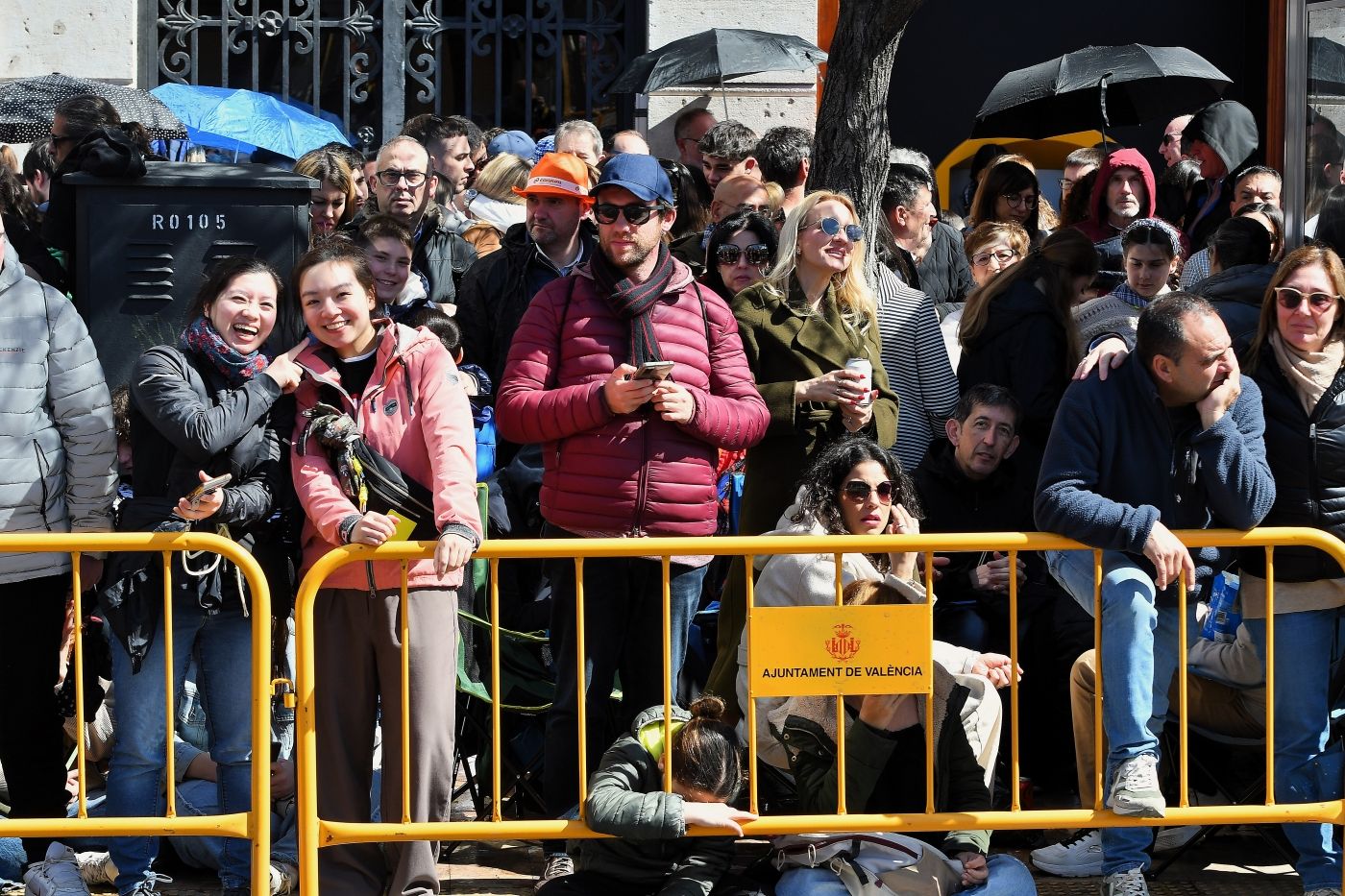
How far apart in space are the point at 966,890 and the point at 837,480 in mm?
1360

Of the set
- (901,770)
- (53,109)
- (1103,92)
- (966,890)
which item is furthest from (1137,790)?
(53,109)

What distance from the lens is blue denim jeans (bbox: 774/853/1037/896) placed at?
209 inches

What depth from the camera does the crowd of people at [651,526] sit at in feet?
17.5

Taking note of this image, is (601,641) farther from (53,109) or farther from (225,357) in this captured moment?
(53,109)

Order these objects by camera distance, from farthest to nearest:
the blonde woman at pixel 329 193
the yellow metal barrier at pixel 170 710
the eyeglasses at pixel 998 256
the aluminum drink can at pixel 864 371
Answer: the blonde woman at pixel 329 193 → the eyeglasses at pixel 998 256 → the aluminum drink can at pixel 864 371 → the yellow metal barrier at pixel 170 710

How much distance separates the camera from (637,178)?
582cm

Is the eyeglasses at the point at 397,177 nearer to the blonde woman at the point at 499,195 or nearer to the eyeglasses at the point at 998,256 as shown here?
the blonde woman at the point at 499,195

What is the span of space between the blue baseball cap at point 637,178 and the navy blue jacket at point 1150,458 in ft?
4.64

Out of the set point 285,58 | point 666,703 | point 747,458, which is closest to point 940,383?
point 747,458

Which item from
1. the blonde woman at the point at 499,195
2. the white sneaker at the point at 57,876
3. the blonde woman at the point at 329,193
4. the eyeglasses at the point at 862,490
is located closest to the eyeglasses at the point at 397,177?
the blonde woman at the point at 329,193

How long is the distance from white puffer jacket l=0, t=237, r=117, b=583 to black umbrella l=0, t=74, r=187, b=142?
12.8 feet

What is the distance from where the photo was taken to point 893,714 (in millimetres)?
5496

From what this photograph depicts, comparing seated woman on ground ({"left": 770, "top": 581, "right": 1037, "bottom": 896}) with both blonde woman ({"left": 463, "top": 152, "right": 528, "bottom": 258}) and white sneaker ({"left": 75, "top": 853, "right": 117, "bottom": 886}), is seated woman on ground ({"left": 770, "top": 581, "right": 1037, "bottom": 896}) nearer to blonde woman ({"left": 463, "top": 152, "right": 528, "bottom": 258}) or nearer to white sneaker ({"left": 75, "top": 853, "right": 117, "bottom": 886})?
white sneaker ({"left": 75, "top": 853, "right": 117, "bottom": 886})

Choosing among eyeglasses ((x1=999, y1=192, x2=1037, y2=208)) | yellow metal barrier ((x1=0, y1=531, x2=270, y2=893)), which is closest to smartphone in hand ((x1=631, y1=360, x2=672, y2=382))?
yellow metal barrier ((x1=0, y1=531, x2=270, y2=893))
